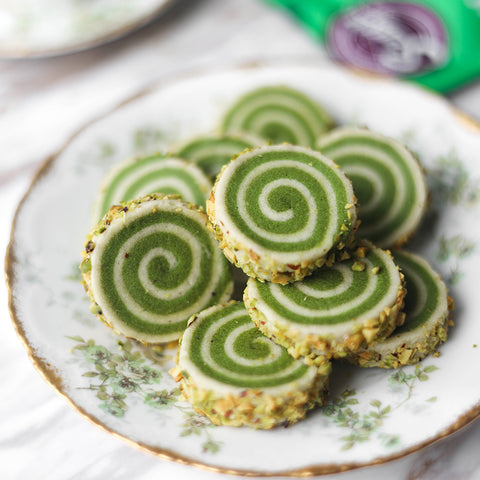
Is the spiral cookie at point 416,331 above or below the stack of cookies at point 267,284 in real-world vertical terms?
below

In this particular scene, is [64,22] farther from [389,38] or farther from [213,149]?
[389,38]

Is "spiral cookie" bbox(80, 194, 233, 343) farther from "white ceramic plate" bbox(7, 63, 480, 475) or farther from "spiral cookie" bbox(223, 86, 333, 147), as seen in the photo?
"spiral cookie" bbox(223, 86, 333, 147)

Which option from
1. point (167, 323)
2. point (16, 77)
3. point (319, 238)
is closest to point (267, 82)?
point (319, 238)

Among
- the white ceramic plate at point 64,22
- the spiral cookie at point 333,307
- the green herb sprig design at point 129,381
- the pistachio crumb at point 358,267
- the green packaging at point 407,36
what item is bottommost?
the green herb sprig design at point 129,381

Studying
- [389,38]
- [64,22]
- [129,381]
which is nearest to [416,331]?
[129,381]

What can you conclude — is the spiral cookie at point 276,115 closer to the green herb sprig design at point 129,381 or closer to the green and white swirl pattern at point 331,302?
the green and white swirl pattern at point 331,302

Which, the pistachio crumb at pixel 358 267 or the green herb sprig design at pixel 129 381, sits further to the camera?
the pistachio crumb at pixel 358 267

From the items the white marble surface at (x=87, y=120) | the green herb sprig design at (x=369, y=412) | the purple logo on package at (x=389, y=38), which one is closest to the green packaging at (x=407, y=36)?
the purple logo on package at (x=389, y=38)
